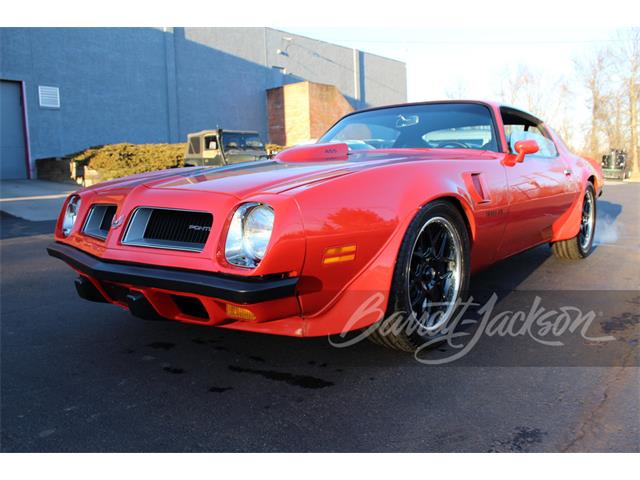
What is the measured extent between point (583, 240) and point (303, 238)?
3.77 meters

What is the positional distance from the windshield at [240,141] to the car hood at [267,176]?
36.4 feet

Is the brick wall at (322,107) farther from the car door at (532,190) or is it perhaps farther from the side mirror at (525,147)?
the side mirror at (525,147)

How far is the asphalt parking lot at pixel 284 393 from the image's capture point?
185 centimetres

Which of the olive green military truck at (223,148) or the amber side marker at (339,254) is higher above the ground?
the olive green military truck at (223,148)

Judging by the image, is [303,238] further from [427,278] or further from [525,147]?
[525,147]

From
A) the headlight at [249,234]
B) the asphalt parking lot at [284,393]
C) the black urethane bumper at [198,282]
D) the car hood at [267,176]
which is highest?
the car hood at [267,176]

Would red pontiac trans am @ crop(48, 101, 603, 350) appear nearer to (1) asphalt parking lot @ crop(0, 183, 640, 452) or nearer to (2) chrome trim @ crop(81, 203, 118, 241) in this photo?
(2) chrome trim @ crop(81, 203, 118, 241)

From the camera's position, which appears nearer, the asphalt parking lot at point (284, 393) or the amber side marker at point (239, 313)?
the asphalt parking lot at point (284, 393)

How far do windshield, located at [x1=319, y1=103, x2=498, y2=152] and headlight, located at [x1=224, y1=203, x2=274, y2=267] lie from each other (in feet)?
5.52

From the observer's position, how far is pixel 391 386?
228cm

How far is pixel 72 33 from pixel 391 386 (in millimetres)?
20693

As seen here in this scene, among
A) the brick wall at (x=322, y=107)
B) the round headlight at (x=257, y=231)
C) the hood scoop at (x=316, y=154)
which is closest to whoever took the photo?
the round headlight at (x=257, y=231)

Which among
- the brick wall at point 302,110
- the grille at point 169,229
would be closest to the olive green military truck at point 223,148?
the brick wall at point 302,110

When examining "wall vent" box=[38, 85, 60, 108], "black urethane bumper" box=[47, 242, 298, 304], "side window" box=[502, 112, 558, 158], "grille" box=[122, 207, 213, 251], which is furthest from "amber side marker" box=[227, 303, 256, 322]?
"wall vent" box=[38, 85, 60, 108]
